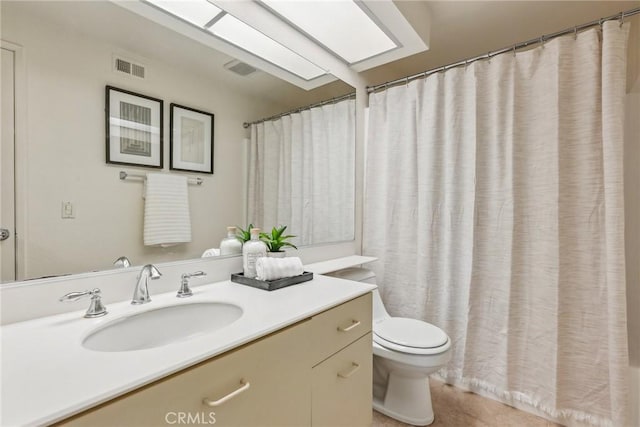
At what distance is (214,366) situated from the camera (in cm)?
69

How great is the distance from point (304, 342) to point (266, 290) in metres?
0.32

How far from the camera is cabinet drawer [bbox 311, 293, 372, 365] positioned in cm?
98

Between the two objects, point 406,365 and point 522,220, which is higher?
point 522,220

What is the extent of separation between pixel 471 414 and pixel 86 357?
1.85 meters

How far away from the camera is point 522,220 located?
1677mm

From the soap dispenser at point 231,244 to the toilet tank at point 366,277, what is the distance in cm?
58

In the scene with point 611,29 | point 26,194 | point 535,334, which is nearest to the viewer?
point 26,194

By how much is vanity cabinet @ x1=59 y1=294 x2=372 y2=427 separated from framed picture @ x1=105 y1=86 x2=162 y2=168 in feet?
2.65

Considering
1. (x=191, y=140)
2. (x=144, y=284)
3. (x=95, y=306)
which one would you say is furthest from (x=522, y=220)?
(x=95, y=306)

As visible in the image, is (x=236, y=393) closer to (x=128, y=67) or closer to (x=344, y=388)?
(x=344, y=388)

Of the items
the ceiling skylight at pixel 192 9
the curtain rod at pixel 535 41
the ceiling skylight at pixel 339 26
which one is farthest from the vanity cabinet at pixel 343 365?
the curtain rod at pixel 535 41

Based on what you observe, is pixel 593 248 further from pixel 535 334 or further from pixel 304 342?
pixel 304 342

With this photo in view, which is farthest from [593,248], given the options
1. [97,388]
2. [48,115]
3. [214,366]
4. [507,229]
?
[48,115]

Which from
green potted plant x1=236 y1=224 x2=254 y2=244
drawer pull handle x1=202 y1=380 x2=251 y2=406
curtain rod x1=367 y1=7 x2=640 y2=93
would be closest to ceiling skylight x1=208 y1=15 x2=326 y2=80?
curtain rod x1=367 y1=7 x2=640 y2=93
